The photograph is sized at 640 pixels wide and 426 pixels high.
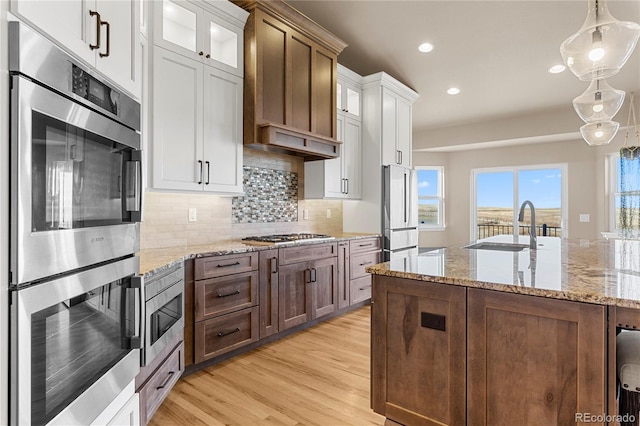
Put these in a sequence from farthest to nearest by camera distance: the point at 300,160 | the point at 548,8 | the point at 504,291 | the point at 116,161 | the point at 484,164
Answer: the point at 484,164 → the point at 300,160 → the point at 548,8 → the point at 504,291 → the point at 116,161

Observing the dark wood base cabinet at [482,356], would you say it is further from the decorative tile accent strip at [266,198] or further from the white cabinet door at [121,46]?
the decorative tile accent strip at [266,198]

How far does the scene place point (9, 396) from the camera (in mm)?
864

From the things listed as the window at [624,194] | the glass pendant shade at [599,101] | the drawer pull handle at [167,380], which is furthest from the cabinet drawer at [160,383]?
the window at [624,194]

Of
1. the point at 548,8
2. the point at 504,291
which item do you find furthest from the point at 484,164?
the point at 504,291

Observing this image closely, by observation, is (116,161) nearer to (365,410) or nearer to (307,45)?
(365,410)

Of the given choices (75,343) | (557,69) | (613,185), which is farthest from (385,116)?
(613,185)

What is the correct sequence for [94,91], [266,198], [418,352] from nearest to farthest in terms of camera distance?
[94,91]
[418,352]
[266,198]

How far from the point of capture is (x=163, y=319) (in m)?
2.01

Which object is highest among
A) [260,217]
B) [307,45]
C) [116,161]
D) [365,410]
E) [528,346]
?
[307,45]

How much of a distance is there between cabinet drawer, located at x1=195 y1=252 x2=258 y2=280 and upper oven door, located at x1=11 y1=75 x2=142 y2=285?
111 cm

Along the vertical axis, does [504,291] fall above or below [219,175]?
below

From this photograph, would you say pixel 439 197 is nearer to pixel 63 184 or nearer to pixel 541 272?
pixel 541 272

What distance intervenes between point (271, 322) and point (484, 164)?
5.95 metres

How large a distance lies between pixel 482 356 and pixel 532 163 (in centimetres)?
636
